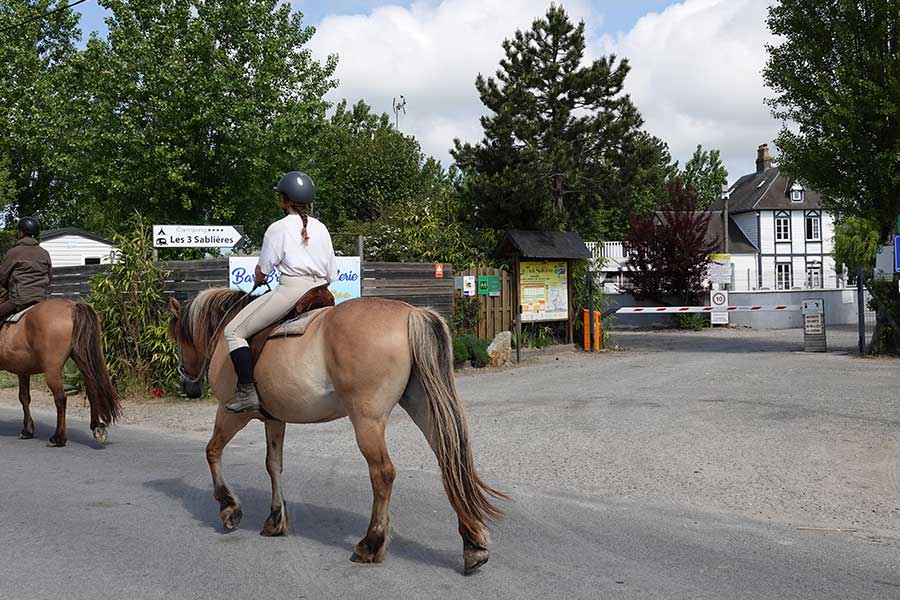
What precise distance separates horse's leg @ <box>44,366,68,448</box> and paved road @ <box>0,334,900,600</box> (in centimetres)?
23

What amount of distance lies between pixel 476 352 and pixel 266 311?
12233 millimetres

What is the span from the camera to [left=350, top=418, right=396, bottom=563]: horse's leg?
5.26m

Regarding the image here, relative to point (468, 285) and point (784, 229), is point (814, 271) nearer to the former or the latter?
point (784, 229)

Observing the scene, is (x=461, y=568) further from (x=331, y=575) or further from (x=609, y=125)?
(x=609, y=125)

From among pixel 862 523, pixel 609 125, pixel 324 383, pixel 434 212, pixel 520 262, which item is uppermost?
pixel 609 125

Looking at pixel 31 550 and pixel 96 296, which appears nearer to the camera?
pixel 31 550

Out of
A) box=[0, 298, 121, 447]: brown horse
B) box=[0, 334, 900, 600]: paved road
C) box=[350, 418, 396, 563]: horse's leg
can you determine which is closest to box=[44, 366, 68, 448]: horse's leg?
box=[0, 298, 121, 447]: brown horse

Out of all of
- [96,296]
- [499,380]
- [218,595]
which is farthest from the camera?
[499,380]

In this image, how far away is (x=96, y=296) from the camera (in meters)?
14.7

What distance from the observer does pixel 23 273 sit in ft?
33.7

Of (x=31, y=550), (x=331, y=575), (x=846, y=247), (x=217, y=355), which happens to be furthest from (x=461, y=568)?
(x=846, y=247)

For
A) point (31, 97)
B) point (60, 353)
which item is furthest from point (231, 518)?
point (31, 97)

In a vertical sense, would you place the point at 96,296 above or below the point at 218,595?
above

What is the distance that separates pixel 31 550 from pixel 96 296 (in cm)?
989
